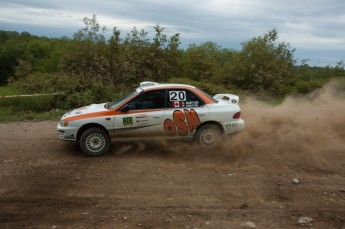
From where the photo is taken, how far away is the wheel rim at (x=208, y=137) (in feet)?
28.5

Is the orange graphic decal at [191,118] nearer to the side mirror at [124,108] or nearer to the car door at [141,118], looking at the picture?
the car door at [141,118]

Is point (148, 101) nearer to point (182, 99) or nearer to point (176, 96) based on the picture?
point (176, 96)

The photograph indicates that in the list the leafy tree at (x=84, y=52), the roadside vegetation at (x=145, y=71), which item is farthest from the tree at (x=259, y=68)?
the leafy tree at (x=84, y=52)

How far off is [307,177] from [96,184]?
14.3 feet

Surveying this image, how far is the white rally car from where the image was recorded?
8281 mm

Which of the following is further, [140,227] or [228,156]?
[228,156]

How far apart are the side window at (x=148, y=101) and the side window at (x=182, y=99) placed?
198mm

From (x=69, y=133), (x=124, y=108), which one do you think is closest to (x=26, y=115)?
(x=69, y=133)

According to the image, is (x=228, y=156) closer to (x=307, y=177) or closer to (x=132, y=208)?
(x=307, y=177)

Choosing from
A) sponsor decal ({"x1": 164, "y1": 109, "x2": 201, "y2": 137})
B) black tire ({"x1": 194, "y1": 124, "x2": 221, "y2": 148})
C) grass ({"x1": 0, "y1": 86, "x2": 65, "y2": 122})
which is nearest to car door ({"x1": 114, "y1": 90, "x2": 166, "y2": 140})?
sponsor decal ({"x1": 164, "y1": 109, "x2": 201, "y2": 137})

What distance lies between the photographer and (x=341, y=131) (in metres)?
10.5

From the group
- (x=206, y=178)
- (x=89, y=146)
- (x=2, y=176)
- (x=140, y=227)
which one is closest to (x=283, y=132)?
(x=206, y=178)

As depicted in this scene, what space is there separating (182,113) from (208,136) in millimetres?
895

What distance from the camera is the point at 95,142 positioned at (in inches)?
328
